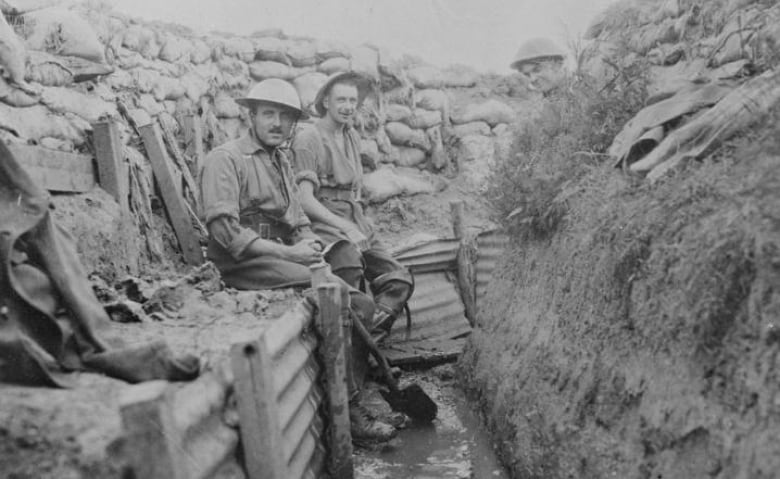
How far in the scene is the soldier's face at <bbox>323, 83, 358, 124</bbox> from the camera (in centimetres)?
555

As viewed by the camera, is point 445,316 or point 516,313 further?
point 445,316

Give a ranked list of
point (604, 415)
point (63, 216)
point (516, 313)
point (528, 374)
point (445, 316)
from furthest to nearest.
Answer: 1. point (445, 316)
2. point (516, 313)
3. point (63, 216)
4. point (528, 374)
5. point (604, 415)

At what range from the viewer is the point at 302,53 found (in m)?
10.4

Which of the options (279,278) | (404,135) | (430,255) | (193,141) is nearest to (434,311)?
(430,255)

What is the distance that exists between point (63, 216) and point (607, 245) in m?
2.84

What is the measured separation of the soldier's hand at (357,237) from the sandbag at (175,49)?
3637 millimetres

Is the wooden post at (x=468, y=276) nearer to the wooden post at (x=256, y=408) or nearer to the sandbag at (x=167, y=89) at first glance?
the sandbag at (x=167, y=89)

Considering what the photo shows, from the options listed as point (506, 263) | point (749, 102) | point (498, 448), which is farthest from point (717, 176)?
point (506, 263)

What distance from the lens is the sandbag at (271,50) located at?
9930 mm

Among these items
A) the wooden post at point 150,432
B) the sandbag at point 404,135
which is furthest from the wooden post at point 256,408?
the sandbag at point 404,135

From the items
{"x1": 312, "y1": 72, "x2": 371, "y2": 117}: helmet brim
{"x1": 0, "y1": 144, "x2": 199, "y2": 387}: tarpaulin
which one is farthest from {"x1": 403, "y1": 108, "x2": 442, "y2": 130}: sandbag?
{"x1": 0, "y1": 144, "x2": 199, "y2": 387}: tarpaulin

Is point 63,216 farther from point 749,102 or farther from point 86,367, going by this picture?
point 749,102

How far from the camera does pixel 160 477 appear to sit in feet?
4.41

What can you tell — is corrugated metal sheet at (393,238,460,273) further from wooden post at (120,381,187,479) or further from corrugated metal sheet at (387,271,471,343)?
wooden post at (120,381,187,479)
